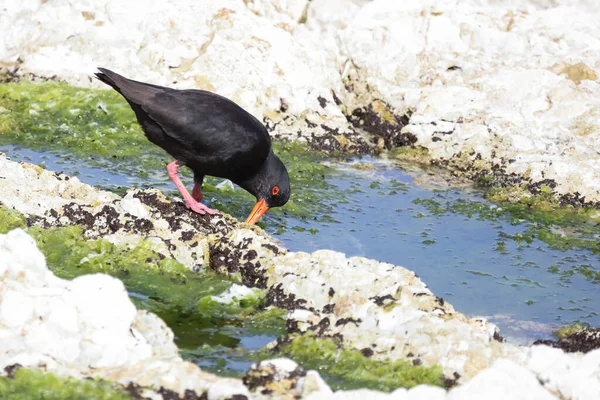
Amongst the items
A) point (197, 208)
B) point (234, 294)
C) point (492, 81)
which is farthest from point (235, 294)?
point (492, 81)

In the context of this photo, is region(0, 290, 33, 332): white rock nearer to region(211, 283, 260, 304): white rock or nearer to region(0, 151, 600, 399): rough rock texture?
region(0, 151, 600, 399): rough rock texture

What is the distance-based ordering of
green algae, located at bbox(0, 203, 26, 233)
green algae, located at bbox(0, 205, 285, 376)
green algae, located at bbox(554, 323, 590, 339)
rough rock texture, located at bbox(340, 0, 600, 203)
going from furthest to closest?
1. rough rock texture, located at bbox(340, 0, 600, 203)
2. green algae, located at bbox(0, 203, 26, 233)
3. green algae, located at bbox(554, 323, 590, 339)
4. green algae, located at bbox(0, 205, 285, 376)

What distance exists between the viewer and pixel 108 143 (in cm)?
1044

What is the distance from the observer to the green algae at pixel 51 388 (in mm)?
4172

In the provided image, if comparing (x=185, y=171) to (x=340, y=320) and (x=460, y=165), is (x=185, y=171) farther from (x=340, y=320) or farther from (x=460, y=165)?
(x=340, y=320)

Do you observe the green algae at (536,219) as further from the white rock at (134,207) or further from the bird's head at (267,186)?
the white rock at (134,207)

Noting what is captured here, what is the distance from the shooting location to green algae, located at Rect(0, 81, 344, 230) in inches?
368

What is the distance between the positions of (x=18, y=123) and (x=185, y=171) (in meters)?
2.45

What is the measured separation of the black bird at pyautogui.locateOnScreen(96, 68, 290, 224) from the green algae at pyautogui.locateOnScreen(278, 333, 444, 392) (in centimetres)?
269

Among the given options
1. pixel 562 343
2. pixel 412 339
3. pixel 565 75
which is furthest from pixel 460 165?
pixel 412 339

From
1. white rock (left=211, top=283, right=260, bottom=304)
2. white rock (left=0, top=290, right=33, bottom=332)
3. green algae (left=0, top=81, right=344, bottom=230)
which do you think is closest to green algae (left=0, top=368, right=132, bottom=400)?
white rock (left=0, top=290, right=33, bottom=332)

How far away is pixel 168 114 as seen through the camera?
782 cm

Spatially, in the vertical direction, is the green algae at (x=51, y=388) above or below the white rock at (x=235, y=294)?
above

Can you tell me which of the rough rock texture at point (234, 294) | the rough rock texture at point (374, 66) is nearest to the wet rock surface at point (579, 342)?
the rough rock texture at point (234, 294)
